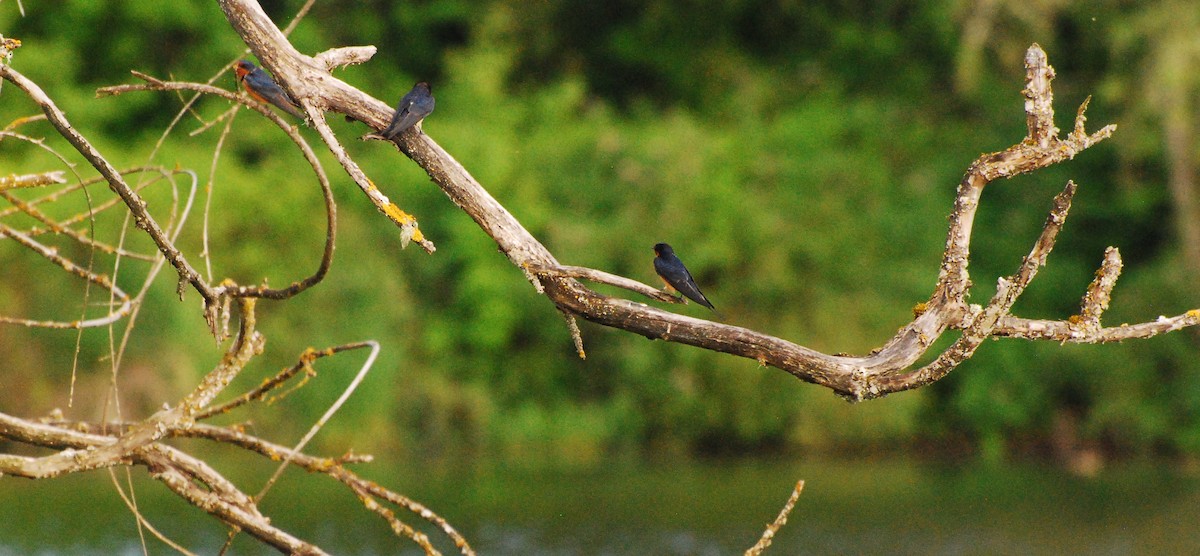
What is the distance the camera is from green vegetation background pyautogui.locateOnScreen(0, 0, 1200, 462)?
64.4ft

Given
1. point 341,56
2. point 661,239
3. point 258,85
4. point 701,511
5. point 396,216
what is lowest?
point 396,216

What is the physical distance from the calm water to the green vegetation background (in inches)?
40.4

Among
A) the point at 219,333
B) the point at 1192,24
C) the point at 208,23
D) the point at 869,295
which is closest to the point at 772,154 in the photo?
the point at 869,295

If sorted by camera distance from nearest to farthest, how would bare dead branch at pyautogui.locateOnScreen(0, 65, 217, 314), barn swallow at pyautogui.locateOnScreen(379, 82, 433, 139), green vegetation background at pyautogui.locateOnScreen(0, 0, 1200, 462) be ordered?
bare dead branch at pyautogui.locateOnScreen(0, 65, 217, 314) < barn swallow at pyautogui.locateOnScreen(379, 82, 433, 139) < green vegetation background at pyautogui.locateOnScreen(0, 0, 1200, 462)

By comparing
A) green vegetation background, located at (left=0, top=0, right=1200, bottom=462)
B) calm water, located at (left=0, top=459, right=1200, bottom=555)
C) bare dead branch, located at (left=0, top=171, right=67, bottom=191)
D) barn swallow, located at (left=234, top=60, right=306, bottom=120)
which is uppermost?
green vegetation background, located at (left=0, top=0, right=1200, bottom=462)

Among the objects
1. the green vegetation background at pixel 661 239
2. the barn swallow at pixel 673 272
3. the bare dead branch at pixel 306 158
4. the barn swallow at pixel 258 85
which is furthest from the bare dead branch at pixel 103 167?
the green vegetation background at pixel 661 239

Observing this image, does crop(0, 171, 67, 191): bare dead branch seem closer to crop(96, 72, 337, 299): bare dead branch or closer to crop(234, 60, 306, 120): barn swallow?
crop(96, 72, 337, 299): bare dead branch

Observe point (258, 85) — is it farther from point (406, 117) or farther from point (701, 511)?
point (701, 511)

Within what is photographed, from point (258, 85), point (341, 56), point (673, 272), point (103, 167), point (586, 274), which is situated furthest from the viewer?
point (258, 85)

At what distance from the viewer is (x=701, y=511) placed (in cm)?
1650

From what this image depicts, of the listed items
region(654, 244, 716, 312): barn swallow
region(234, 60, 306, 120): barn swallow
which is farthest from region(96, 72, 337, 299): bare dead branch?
region(654, 244, 716, 312): barn swallow

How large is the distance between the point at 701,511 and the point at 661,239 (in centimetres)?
562

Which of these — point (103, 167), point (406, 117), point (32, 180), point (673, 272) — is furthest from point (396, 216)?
point (673, 272)

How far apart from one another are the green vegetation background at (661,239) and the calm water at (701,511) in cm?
103
